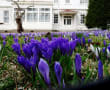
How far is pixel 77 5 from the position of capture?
2339cm

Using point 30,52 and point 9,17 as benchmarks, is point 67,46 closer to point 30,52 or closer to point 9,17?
point 30,52

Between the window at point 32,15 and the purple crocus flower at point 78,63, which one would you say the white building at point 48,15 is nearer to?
the window at point 32,15

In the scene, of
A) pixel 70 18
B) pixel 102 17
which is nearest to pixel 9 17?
pixel 70 18

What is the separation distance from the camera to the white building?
848 inches

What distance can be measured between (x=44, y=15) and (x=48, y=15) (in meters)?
0.51

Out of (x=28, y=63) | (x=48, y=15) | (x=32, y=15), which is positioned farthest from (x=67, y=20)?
(x=28, y=63)

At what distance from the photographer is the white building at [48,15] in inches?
848

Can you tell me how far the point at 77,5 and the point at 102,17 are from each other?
790 centimetres

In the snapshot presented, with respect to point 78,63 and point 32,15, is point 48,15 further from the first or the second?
point 78,63

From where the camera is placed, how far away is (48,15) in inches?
872

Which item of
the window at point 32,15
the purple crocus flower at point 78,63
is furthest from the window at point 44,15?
the purple crocus flower at point 78,63

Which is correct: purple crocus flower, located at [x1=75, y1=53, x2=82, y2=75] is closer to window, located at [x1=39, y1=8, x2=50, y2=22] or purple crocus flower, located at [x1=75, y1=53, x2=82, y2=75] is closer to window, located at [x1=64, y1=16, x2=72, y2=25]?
window, located at [x1=39, y1=8, x2=50, y2=22]

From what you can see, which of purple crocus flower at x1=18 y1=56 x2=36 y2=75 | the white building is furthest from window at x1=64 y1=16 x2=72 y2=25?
purple crocus flower at x1=18 y1=56 x2=36 y2=75

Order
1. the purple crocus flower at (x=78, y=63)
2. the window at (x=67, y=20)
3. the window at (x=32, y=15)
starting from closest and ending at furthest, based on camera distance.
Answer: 1. the purple crocus flower at (x=78, y=63)
2. the window at (x=32, y=15)
3. the window at (x=67, y=20)
